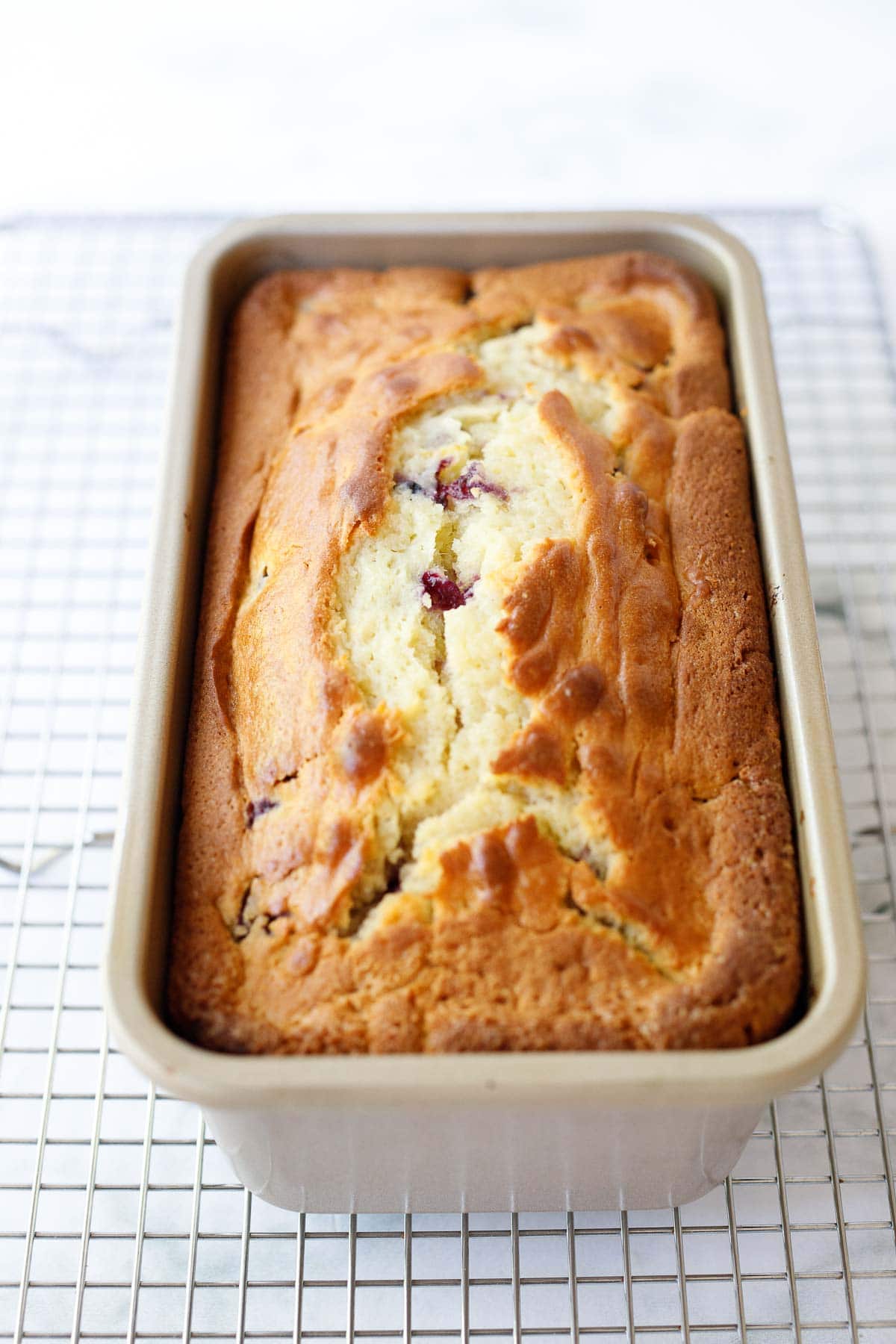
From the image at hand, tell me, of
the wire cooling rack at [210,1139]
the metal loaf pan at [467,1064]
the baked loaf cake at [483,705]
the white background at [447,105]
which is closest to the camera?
the metal loaf pan at [467,1064]

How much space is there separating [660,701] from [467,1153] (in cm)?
57

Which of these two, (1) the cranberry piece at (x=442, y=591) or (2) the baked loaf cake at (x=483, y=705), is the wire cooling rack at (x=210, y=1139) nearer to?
(2) the baked loaf cake at (x=483, y=705)

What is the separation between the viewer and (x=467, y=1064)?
123cm

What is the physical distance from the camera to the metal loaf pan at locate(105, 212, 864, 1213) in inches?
48.2

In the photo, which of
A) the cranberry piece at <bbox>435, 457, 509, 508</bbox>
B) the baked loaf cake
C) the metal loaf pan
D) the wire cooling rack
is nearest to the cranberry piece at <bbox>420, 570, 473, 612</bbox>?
the baked loaf cake

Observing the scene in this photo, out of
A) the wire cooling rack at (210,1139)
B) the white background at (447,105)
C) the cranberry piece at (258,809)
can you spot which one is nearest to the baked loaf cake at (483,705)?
the cranberry piece at (258,809)

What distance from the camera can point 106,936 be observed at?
1.33 meters

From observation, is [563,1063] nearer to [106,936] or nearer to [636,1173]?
[636,1173]

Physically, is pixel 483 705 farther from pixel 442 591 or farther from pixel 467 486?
pixel 467 486

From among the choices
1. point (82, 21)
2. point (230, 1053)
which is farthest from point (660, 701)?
point (82, 21)

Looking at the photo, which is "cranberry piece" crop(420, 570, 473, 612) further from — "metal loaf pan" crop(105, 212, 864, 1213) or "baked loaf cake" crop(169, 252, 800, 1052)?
"metal loaf pan" crop(105, 212, 864, 1213)

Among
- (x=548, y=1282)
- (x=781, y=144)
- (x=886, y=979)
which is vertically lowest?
(x=548, y=1282)

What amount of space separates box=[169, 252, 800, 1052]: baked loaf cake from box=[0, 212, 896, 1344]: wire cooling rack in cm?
37

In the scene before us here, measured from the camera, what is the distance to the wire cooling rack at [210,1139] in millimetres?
1500
